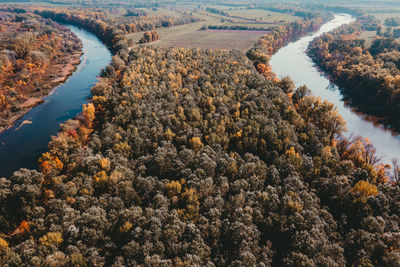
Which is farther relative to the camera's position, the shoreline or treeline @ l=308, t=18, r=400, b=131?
treeline @ l=308, t=18, r=400, b=131

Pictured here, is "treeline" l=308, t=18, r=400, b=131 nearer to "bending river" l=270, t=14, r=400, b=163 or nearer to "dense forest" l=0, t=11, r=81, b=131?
"bending river" l=270, t=14, r=400, b=163

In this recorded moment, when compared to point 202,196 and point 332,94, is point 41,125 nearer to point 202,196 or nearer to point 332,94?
point 202,196

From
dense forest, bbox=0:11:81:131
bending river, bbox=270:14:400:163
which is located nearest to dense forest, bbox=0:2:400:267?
bending river, bbox=270:14:400:163

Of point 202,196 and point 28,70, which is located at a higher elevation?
point 28,70

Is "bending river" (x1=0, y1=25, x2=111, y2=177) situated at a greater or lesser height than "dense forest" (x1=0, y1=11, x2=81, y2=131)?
lesser

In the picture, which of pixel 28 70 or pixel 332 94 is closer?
pixel 332 94

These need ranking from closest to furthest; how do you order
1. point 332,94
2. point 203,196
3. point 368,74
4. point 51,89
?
1. point 203,196
2. point 368,74
3. point 332,94
4. point 51,89

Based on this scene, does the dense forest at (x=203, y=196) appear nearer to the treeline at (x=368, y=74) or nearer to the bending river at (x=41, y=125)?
the bending river at (x=41, y=125)

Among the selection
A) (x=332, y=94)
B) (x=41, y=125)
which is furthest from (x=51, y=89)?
(x=332, y=94)
